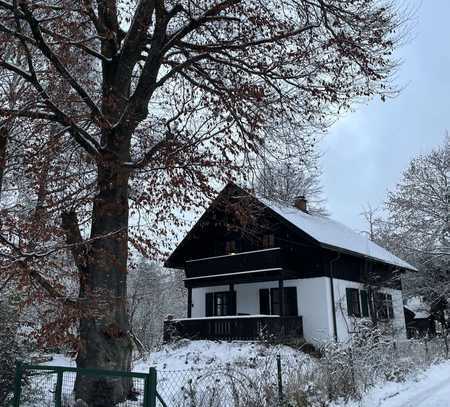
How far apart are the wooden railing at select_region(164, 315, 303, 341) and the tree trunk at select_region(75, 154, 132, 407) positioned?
33.9ft

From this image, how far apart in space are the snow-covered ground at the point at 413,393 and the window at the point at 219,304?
42.8 feet

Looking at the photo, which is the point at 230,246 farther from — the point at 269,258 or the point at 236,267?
the point at 269,258

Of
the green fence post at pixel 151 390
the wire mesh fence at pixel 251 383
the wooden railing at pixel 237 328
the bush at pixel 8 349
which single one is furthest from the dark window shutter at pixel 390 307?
the green fence post at pixel 151 390

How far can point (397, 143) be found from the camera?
55.0 meters

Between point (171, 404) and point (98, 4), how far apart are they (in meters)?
7.54

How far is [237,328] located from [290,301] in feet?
11.2

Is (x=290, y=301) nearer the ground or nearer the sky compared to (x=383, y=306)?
nearer the sky

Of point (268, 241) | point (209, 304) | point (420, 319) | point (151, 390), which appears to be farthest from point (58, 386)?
point (420, 319)

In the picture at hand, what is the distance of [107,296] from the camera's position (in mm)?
7871

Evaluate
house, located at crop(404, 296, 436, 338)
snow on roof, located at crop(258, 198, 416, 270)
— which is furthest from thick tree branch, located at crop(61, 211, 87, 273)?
house, located at crop(404, 296, 436, 338)

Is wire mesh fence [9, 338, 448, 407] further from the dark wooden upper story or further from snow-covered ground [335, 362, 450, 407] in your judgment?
the dark wooden upper story

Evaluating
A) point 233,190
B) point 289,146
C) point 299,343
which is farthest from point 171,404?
point 299,343

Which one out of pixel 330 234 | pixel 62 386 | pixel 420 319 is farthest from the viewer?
pixel 420 319

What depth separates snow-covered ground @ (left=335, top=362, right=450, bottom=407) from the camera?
8770 mm
